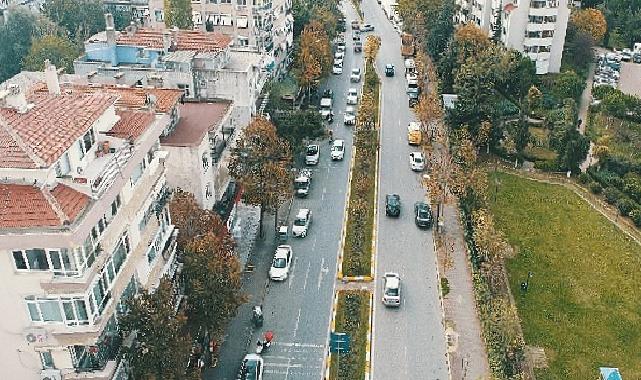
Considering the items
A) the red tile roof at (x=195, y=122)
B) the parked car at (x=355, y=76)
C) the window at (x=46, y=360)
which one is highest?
the red tile roof at (x=195, y=122)

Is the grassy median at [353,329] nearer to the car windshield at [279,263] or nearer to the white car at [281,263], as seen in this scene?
the white car at [281,263]

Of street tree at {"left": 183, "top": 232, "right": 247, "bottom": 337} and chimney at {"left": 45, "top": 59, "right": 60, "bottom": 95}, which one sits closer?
chimney at {"left": 45, "top": 59, "right": 60, "bottom": 95}

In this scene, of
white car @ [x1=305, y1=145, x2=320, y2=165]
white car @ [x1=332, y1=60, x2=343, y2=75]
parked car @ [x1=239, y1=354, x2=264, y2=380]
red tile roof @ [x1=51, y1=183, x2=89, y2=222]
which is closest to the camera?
red tile roof @ [x1=51, y1=183, x2=89, y2=222]

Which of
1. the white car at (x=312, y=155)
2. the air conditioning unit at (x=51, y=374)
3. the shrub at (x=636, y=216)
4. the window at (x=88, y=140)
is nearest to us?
the air conditioning unit at (x=51, y=374)

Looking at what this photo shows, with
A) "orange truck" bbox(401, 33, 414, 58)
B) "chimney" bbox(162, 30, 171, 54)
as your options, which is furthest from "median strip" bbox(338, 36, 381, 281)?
"orange truck" bbox(401, 33, 414, 58)

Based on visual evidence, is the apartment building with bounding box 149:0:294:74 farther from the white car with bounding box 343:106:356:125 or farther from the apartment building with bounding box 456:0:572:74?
the apartment building with bounding box 456:0:572:74

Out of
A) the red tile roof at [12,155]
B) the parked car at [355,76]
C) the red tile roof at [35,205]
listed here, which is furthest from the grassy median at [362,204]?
the red tile roof at [12,155]

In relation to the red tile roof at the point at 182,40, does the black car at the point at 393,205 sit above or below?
below
